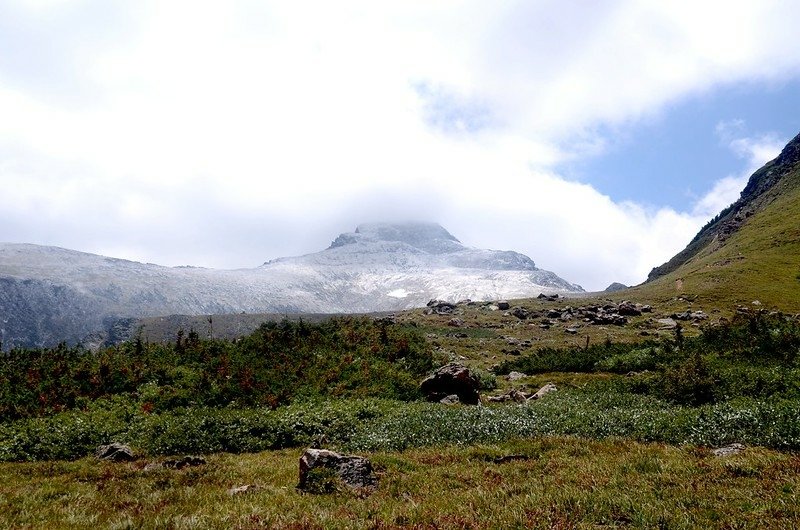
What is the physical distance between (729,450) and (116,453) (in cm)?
2076

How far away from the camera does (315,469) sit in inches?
494

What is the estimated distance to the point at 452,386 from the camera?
28375 millimetres

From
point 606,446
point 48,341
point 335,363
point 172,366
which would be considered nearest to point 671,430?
point 606,446

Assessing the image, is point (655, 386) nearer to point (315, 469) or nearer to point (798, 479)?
point (798, 479)

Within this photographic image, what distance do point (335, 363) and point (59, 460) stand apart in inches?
627

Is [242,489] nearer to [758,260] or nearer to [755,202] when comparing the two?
[758,260]

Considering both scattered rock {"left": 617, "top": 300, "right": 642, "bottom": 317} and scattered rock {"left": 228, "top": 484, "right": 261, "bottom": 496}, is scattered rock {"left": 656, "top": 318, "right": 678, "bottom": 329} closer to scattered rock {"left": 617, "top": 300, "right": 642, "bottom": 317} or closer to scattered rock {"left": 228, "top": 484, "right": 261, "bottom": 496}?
scattered rock {"left": 617, "top": 300, "right": 642, "bottom": 317}

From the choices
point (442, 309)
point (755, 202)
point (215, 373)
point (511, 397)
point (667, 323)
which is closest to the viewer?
point (215, 373)

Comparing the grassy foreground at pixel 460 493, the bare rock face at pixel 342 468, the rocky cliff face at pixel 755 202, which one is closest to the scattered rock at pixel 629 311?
the grassy foreground at pixel 460 493

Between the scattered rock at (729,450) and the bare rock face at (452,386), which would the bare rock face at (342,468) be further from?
the bare rock face at (452,386)

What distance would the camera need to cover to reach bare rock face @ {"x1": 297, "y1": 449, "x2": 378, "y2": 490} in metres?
12.3

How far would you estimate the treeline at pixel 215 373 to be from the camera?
24.5m

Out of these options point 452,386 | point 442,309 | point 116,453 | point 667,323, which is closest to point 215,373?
point 116,453

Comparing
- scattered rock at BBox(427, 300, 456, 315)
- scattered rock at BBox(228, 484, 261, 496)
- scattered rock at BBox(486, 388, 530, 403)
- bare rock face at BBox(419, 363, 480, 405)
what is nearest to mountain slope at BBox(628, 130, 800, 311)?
scattered rock at BBox(427, 300, 456, 315)
